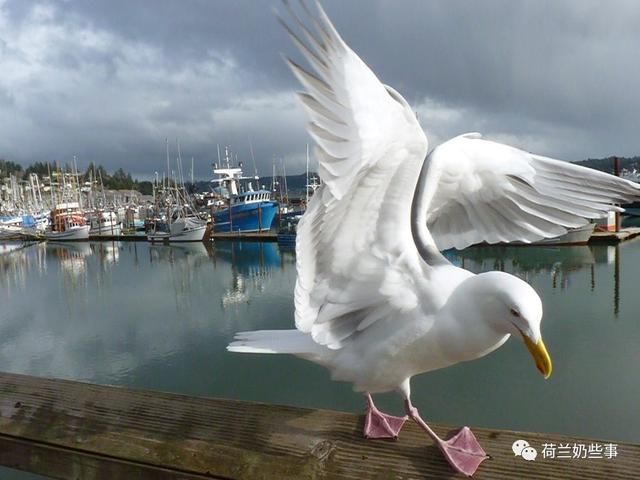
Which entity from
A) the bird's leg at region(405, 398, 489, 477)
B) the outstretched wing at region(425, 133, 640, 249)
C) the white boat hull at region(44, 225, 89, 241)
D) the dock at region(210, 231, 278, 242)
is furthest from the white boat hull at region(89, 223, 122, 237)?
the bird's leg at region(405, 398, 489, 477)

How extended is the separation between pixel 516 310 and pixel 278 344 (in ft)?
2.63

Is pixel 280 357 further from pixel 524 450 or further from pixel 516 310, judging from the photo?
pixel 516 310

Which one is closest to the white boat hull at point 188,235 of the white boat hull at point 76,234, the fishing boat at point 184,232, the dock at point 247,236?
the fishing boat at point 184,232

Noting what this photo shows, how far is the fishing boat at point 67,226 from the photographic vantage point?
27866mm

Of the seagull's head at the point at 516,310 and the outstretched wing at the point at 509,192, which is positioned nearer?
the seagull's head at the point at 516,310

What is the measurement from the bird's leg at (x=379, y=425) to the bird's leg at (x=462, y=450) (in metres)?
0.11

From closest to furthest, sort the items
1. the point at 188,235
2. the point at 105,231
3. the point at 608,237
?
the point at 608,237 < the point at 188,235 < the point at 105,231

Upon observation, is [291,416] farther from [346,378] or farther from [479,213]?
[479,213]

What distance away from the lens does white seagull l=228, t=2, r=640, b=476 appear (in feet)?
4.07

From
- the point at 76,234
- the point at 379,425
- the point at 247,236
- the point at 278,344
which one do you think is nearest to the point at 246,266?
the point at 247,236

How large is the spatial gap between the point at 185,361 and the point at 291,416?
5495 millimetres

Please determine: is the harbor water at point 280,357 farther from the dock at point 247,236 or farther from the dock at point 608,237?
the dock at point 247,236

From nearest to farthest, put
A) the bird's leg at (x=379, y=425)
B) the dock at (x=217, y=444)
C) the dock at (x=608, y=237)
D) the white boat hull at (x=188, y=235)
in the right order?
the dock at (x=217, y=444)
the bird's leg at (x=379, y=425)
the dock at (x=608, y=237)
the white boat hull at (x=188, y=235)

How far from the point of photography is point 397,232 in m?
1.42
